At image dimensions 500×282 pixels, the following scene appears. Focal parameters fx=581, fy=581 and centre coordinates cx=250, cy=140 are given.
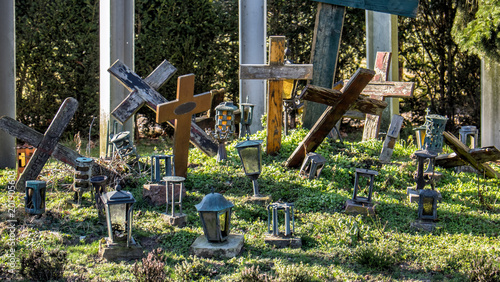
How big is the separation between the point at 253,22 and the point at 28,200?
212 inches

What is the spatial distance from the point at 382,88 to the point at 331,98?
1735 mm

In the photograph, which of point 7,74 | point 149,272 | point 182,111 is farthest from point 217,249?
point 7,74

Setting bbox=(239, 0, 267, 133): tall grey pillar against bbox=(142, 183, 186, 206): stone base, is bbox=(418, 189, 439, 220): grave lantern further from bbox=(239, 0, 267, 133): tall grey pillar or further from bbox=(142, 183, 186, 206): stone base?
bbox=(239, 0, 267, 133): tall grey pillar

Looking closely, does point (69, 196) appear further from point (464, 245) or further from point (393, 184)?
point (464, 245)

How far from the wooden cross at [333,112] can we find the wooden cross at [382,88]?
3.85 feet

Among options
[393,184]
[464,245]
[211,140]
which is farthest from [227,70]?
[464,245]

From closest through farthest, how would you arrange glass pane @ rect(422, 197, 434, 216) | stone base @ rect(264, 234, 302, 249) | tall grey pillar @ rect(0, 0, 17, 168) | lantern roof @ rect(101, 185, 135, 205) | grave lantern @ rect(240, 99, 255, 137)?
lantern roof @ rect(101, 185, 135, 205)
stone base @ rect(264, 234, 302, 249)
glass pane @ rect(422, 197, 434, 216)
tall grey pillar @ rect(0, 0, 17, 168)
grave lantern @ rect(240, 99, 255, 137)

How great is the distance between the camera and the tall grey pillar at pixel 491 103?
962cm

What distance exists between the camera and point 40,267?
5.00m

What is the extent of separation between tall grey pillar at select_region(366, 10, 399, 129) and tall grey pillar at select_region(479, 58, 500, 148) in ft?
4.80

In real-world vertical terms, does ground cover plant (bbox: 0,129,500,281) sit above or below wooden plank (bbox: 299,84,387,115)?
below

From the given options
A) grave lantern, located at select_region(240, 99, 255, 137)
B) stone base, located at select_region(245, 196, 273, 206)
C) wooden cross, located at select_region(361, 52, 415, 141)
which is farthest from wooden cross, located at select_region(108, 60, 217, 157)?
wooden cross, located at select_region(361, 52, 415, 141)

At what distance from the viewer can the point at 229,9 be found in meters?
12.1

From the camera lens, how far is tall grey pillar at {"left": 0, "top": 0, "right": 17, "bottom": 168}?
28.3ft
